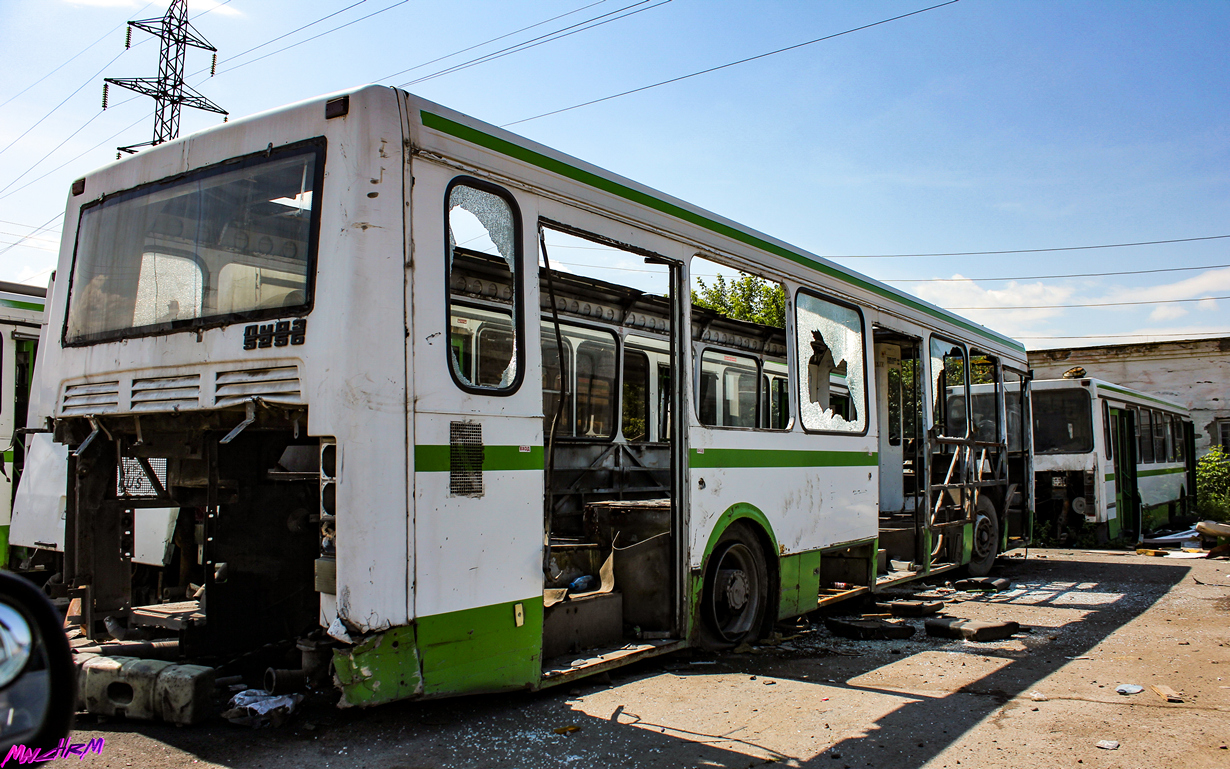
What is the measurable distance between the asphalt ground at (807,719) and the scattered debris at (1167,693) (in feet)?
0.21

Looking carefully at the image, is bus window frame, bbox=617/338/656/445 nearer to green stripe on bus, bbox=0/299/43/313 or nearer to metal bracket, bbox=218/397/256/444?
metal bracket, bbox=218/397/256/444

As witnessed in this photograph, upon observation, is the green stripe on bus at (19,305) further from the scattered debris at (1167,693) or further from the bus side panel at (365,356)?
the scattered debris at (1167,693)

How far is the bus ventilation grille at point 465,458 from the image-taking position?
4227 mm

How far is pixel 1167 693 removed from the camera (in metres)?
5.40

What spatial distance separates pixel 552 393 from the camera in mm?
8148

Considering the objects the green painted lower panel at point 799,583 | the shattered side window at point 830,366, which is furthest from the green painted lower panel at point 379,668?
the shattered side window at point 830,366

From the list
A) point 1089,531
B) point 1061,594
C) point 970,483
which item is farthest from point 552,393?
point 1089,531

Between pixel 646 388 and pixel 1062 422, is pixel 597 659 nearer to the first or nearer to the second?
pixel 646 388

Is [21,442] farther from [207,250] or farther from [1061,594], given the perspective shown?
[1061,594]

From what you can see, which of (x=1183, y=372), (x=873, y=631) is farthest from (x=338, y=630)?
(x=1183, y=372)

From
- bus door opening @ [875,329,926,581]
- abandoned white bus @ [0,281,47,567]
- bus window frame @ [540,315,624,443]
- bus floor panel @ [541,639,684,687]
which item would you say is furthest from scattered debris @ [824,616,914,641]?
abandoned white bus @ [0,281,47,567]

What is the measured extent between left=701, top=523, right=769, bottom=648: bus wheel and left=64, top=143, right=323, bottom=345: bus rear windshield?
3.37 m

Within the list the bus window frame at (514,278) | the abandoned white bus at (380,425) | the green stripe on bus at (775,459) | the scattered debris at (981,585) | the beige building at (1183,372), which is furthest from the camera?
the beige building at (1183,372)

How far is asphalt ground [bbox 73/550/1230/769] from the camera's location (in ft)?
13.4
